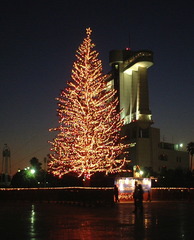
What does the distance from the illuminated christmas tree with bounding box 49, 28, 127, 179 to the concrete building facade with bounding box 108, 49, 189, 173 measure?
141 feet

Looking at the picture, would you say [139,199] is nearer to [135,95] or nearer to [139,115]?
[139,115]

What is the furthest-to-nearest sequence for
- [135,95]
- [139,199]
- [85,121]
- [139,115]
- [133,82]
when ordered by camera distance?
[133,82]
[135,95]
[139,115]
[85,121]
[139,199]

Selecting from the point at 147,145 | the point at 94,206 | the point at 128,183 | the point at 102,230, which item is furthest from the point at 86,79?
the point at 147,145

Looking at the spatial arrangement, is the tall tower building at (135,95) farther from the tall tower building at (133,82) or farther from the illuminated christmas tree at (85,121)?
the illuminated christmas tree at (85,121)

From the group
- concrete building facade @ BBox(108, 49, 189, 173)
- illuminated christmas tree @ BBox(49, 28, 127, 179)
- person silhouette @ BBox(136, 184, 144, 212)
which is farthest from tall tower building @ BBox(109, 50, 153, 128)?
person silhouette @ BBox(136, 184, 144, 212)

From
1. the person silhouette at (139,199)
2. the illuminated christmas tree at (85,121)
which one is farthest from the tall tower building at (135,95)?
the person silhouette at (139,199)

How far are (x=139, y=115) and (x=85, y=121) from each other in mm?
53458

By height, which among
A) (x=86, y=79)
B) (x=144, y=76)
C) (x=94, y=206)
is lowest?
(x=94, y=206)

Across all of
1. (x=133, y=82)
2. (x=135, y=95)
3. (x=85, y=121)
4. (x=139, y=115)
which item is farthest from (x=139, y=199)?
(x=133, y=82)

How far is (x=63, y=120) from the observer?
124 ft

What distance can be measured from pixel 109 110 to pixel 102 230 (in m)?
25.5

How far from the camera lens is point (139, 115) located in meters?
89.1

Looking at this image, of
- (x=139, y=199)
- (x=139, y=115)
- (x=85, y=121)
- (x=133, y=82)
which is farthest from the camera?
(x=133, y=82)

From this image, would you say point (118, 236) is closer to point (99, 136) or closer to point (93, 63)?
point (99, 136)
